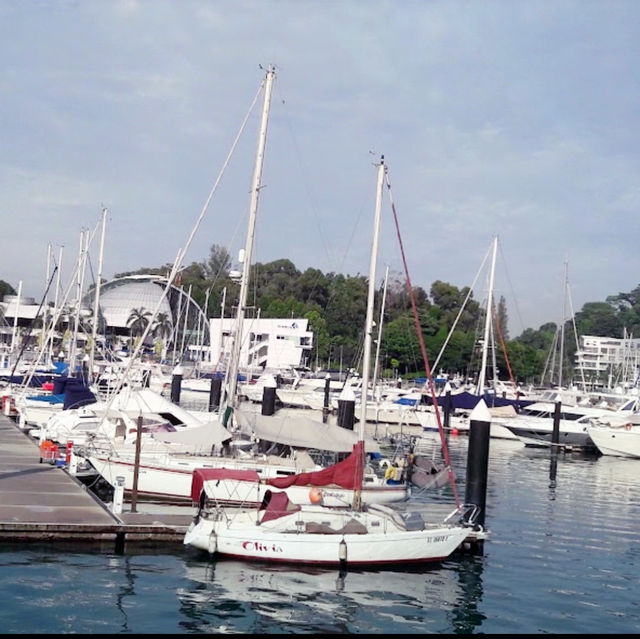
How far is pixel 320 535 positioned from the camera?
63.5 ft

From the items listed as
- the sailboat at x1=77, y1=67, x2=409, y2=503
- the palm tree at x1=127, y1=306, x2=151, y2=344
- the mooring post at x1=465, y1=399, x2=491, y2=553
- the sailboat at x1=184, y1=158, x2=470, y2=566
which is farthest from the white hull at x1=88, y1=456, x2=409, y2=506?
the palm tree at x1=127, y1=306, x2=151, y2=344

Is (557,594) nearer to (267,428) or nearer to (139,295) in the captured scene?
(267,428)

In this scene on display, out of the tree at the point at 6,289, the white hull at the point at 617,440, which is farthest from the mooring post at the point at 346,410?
the tree at the point at 6,289

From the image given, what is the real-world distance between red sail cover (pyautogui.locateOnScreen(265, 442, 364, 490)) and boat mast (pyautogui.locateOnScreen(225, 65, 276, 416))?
5.26m

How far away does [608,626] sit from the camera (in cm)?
1711

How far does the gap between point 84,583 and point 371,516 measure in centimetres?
652

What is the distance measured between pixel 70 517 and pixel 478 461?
10203mm

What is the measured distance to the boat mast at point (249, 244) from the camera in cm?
2795

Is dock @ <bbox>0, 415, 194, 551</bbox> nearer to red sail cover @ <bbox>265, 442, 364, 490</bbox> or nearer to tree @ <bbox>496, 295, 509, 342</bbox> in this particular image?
red sail cover @ <bbox>265, 442, 364, 490</bbox>

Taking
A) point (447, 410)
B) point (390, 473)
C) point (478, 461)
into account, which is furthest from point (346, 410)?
point (447, 410)

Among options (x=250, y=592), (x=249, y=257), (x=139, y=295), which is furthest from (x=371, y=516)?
(x=139, y=295)

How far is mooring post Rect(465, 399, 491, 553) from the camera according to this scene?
2242 centimetres

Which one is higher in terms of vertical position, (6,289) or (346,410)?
(6,289)

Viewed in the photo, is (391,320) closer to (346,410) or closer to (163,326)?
(163,326)
